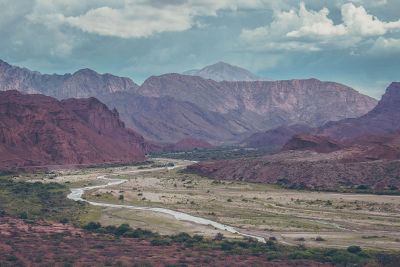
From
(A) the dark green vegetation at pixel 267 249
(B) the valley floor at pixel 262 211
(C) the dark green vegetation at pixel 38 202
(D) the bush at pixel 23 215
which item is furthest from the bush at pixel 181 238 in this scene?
(D) the bush at pixel 23 215

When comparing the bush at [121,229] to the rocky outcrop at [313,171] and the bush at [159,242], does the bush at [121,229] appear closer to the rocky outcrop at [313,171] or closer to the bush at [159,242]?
the bush at [159,242]

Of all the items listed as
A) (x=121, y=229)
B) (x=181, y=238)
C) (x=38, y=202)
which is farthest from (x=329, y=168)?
(x=181, y=238)

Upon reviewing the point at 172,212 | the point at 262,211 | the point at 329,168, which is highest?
the point at 329,168

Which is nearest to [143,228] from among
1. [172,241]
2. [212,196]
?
[172,241]

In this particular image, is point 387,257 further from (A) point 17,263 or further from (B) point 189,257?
(A) point 17,263

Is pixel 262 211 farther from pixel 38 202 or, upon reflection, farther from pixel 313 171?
pixel 313 171
